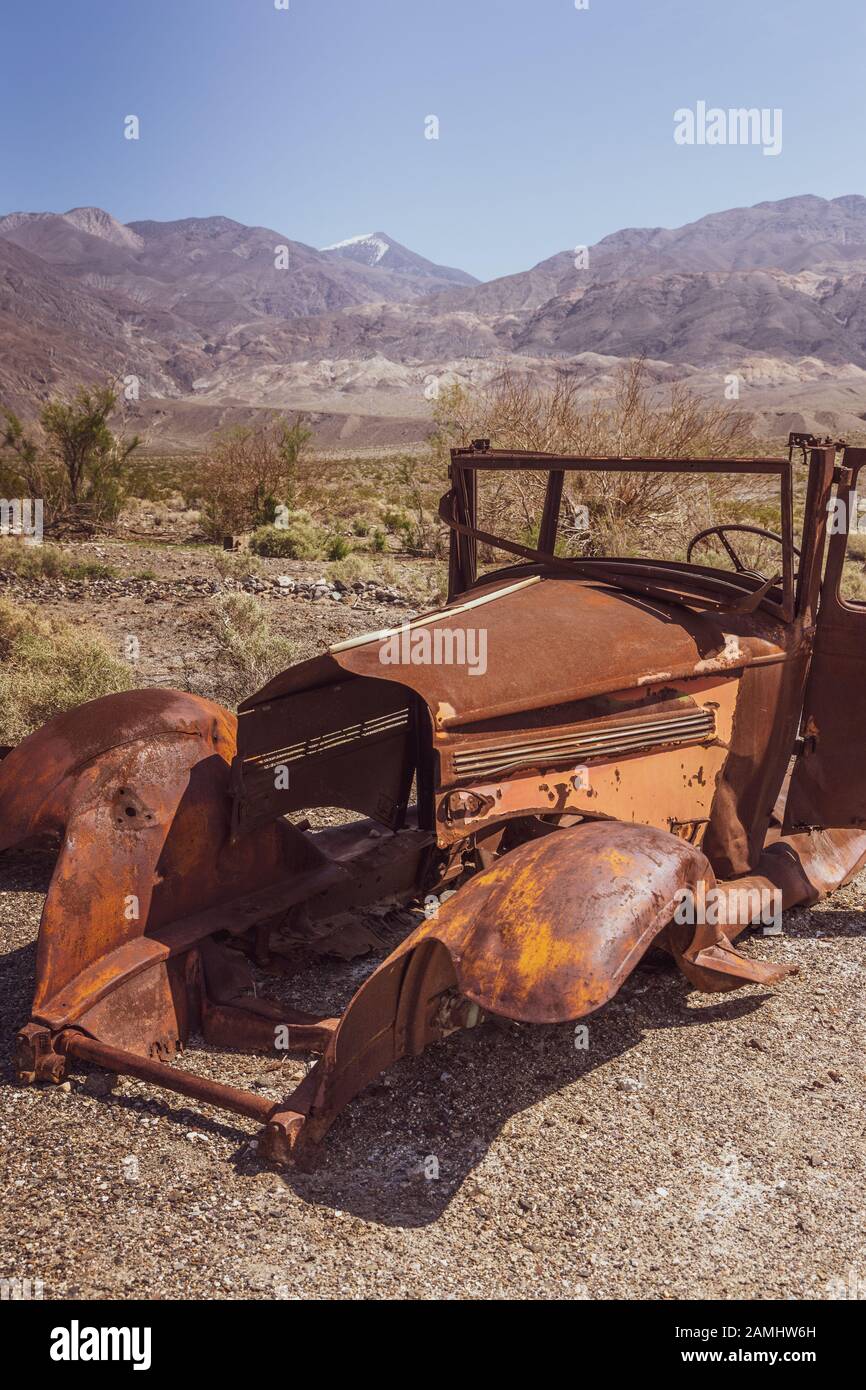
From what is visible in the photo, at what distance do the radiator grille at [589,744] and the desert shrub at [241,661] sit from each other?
4.99 metres

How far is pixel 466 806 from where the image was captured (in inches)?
146

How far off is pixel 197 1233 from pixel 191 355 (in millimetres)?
170564

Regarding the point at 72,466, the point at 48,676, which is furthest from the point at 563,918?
the point at 72,466

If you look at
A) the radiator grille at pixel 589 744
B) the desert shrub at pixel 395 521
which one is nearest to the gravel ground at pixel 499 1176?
the radiator grille at pixel 589 744

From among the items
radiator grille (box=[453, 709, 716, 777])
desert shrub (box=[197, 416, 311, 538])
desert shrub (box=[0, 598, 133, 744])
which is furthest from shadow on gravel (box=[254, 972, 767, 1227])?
desert shrub (box=[197, 416, 311, 538])

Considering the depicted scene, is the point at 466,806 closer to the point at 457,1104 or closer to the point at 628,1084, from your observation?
the point at 457,1104

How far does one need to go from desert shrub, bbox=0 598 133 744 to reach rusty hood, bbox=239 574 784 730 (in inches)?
169

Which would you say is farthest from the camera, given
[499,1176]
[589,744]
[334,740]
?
[334,740]

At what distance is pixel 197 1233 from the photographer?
9.60 ft

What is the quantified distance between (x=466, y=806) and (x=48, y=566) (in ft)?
39.2

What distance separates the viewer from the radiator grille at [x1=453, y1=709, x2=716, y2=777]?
3738 millimetres
